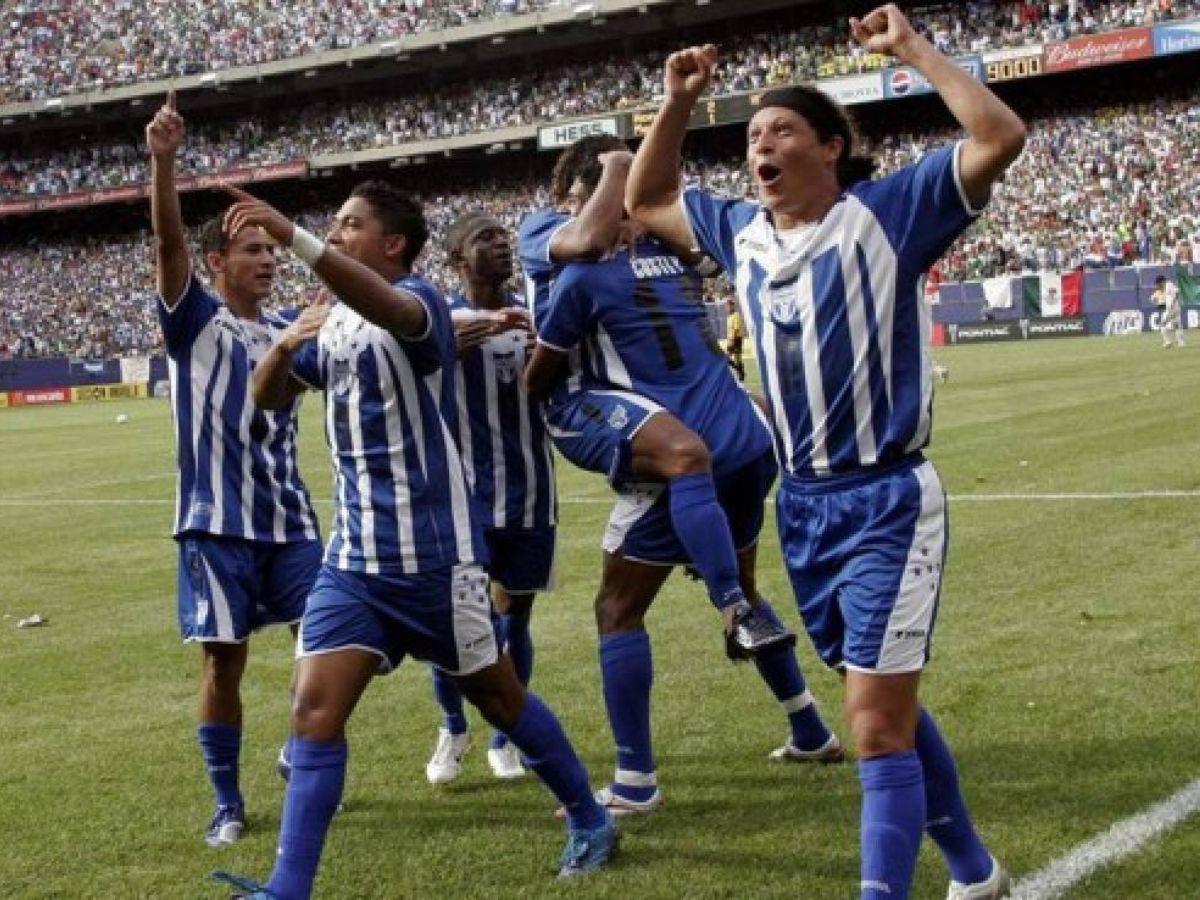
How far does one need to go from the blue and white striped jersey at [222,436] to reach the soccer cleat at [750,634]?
5.94 feet

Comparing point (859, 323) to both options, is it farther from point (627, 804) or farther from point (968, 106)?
point (627, 804)

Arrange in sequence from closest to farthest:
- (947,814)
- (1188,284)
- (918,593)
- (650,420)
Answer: (918,593)
(947,814)
(650,420)
(1188,284)

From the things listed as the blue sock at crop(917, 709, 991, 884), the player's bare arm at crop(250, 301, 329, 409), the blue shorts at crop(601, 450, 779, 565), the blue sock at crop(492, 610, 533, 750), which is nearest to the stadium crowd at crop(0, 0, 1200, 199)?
the blue sock at crop(492, 610, 533, 750)

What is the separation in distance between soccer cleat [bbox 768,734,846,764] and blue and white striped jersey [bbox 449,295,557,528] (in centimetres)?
127

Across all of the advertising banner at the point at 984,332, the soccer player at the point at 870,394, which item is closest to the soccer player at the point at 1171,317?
the advertising banner at the point at 984,332

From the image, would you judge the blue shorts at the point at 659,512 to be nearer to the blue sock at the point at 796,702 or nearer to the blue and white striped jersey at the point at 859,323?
the blue sock at the point at 796,702

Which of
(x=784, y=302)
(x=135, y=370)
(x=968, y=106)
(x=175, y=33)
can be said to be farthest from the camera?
(x=175, y=33)

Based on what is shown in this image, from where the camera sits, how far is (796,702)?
6242 millimetres

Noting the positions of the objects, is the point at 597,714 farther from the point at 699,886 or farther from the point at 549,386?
the point at 699,886

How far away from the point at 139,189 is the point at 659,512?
63629 mm

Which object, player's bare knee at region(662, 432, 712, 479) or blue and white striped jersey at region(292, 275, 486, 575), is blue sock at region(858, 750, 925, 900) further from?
player's bare knee at region(662, 432, 712, 479)

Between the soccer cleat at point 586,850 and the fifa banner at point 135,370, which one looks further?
the fifa banner at point 135,370

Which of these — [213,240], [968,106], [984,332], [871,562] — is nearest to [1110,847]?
[871,562]

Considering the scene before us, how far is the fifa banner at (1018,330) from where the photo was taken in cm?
4109
